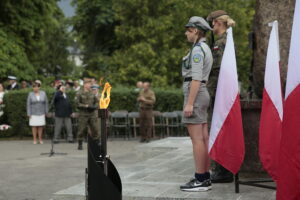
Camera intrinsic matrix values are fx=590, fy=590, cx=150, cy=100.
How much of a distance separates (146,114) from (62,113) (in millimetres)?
2688

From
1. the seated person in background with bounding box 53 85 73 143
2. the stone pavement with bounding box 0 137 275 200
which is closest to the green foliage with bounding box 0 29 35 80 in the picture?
the seated person in background with bounding box 53 85 73 143

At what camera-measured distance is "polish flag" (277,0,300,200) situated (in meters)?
4.57

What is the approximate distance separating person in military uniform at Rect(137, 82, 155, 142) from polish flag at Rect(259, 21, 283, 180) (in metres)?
12.6

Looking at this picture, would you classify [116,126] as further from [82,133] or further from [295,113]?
[295,113]

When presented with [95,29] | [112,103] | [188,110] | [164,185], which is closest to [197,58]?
[188,110]

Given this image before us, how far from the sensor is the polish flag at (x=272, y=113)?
616 centimetres

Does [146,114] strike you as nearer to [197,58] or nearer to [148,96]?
[148,96]

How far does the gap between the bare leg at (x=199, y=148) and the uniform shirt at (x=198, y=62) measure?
58 centimetres

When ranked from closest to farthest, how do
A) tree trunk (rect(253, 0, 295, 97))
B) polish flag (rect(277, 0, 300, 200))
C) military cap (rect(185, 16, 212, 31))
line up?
polish flag (rect(277, 0, 300, 200)), military cap (rect(185, 16, 212, 31)), tree trunk (rect(253, 0, 295, 97))

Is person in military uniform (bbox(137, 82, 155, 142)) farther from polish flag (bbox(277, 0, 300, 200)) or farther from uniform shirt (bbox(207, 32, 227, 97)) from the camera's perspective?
polish flag (bbox(277, 0, 300, 200))

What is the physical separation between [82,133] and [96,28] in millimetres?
20207

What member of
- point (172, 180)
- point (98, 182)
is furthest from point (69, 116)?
point (98, 182)

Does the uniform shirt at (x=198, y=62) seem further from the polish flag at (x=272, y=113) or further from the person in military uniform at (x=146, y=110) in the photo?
the person in military uniform at (x=146, y=110)

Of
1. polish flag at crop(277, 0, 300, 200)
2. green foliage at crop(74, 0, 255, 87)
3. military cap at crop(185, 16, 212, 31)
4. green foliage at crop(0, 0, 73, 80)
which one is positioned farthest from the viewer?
green foliage at crop(74, 0, 255, 87)
